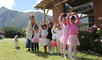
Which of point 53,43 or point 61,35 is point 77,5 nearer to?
point 53,43

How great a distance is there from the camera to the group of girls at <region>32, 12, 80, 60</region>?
11.1 meters

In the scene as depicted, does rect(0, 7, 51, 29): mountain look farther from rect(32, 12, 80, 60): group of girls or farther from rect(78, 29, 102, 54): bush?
rect(32, 12, 80, 60): group of girls

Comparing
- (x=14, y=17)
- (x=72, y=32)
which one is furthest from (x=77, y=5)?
(x=14, y=17)

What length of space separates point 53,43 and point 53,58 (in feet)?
5.98

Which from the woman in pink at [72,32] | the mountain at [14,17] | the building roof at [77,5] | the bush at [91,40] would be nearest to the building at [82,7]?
the building roof at [77,5]

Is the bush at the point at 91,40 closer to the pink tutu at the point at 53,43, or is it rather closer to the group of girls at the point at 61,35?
the group of girls at the point at 61,35

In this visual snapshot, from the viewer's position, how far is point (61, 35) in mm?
12734

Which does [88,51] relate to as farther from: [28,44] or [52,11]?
[52,11]

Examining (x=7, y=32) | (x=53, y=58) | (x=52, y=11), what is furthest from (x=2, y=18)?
(x=53, y=58)

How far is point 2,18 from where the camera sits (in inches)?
6181

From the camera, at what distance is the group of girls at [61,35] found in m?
11.1

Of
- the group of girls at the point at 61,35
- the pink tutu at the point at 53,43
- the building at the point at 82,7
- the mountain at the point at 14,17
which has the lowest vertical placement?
the pink tutu at the point at 53,43

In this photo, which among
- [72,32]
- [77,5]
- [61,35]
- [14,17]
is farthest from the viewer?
[14,17]

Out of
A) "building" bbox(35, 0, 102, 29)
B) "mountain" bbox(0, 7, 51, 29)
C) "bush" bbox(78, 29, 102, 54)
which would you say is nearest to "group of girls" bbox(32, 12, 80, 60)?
"bush" bbox(78, 29, 102, 54)
